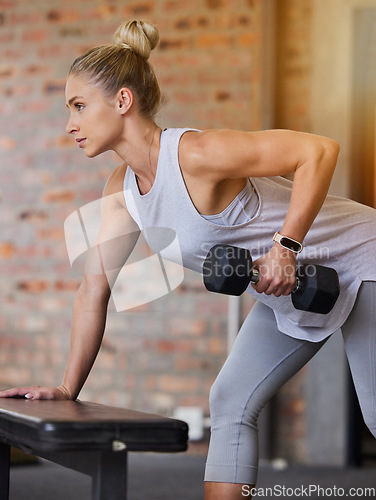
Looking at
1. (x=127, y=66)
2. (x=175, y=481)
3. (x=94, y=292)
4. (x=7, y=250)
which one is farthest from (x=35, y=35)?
(x=94, y=292)

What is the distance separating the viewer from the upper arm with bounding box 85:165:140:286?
1776 millimetres

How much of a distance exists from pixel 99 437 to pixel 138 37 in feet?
3.17

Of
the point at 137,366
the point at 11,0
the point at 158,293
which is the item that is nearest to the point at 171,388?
the point at 137,366

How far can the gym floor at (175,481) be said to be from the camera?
279cm

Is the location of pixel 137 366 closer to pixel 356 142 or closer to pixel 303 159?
pixel 356 142

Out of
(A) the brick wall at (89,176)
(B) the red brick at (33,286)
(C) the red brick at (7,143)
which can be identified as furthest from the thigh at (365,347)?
(C) the red brick at (7,143)

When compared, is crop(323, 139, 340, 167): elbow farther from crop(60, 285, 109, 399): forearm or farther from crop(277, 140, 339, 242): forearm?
crop(60, 285, 109, 399): forearm

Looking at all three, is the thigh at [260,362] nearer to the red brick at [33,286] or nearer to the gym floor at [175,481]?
the gym floor at [175,481]

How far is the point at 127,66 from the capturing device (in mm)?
1672

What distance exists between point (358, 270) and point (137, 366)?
7.03 feet

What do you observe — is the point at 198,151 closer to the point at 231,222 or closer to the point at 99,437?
the point at 231,222

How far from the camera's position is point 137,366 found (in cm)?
369

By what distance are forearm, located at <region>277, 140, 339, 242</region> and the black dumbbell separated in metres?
0.08

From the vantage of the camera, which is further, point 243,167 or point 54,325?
point 54,325
